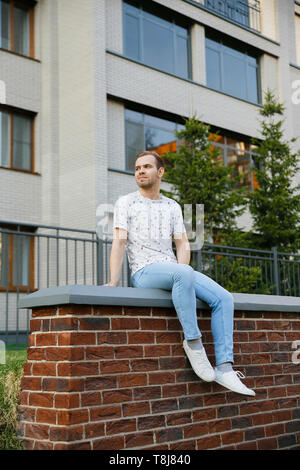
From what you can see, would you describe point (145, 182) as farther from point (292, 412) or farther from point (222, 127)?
point (222, 127)

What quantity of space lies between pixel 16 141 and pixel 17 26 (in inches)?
130

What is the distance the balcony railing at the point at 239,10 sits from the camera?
19578 mm

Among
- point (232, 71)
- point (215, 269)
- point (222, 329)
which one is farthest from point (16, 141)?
point (222, 329)

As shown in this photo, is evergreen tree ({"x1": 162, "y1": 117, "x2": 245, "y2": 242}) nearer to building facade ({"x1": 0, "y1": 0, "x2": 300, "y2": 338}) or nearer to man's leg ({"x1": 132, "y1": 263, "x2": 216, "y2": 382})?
building facade ({"x1": 0, "y1": 0, "x2": 300, "y2": 338})

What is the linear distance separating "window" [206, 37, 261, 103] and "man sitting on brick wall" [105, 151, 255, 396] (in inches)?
608

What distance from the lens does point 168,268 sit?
4180 mm

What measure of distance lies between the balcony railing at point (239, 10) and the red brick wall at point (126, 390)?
16.9 metres

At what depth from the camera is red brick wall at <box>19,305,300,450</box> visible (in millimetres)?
3580

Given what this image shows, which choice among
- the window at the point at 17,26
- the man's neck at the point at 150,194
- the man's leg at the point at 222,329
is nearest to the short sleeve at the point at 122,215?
the man's neck at the point at 150,194

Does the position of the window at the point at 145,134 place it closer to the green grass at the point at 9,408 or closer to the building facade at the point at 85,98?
the building facade at the point at 85,98

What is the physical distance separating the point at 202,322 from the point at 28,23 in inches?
565

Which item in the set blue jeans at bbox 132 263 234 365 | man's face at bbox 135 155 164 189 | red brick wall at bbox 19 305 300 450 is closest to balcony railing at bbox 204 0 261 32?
man's face at bbox 135 155 164 189
